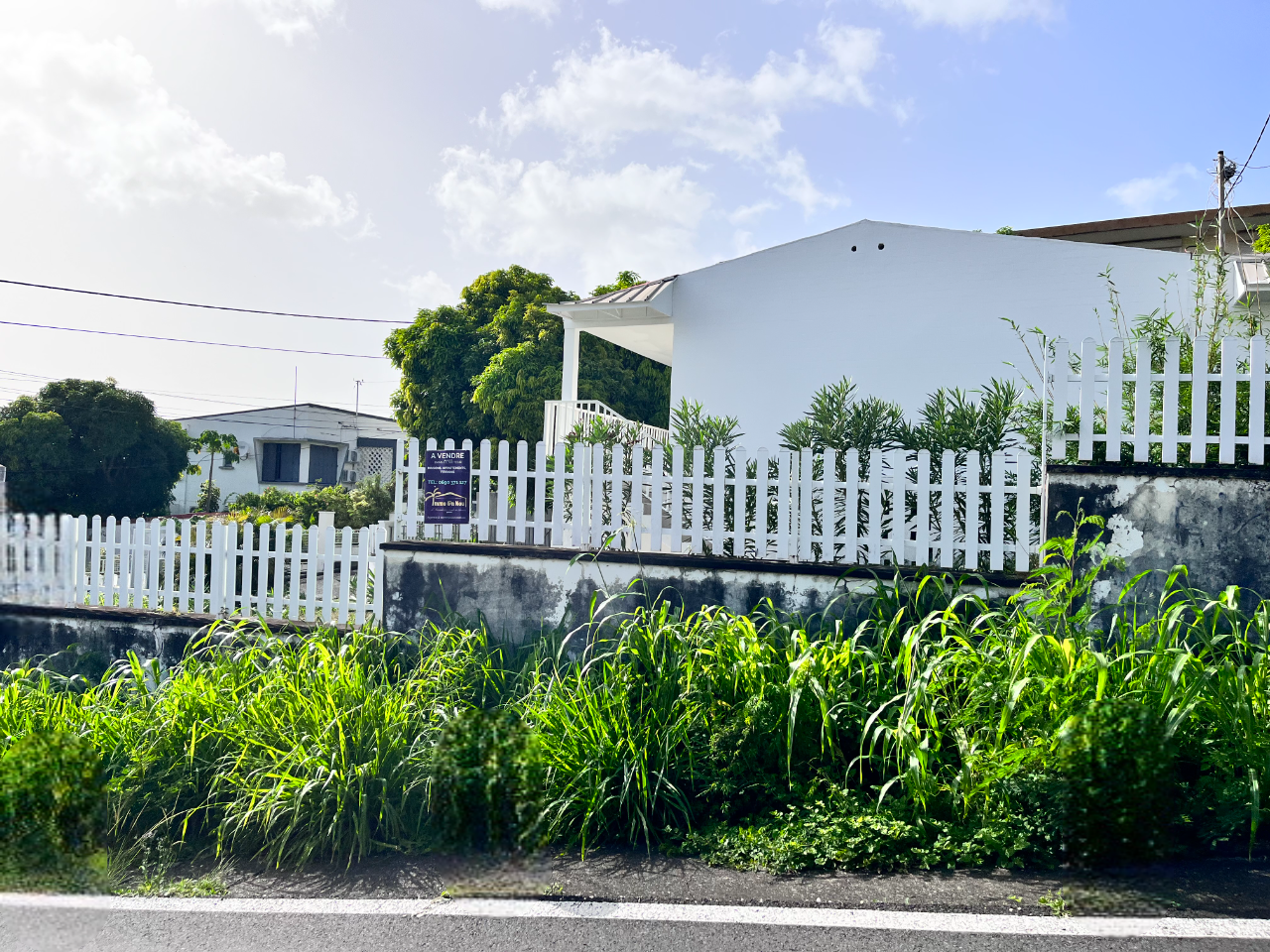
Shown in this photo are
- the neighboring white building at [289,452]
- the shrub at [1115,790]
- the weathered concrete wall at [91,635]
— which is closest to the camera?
the shrub at [1115,790]

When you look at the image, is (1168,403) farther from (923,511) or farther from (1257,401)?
(923,511)

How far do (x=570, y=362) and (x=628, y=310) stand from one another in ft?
3.47

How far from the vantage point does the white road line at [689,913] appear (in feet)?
9.82

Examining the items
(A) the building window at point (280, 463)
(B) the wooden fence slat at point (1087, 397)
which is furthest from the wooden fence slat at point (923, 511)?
(A) the building window at point (280, 463)

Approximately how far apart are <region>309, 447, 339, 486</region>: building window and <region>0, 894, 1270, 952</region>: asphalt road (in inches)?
1415

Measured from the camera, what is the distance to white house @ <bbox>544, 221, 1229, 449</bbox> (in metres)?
10.0

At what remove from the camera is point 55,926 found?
3289 mm

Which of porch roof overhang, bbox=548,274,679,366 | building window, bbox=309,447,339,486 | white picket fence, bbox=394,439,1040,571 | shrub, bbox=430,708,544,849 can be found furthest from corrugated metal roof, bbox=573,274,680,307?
building window, bbox=309,447,339,486

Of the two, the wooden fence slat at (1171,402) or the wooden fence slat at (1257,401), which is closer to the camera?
the wooden fence slat at (1257,401)

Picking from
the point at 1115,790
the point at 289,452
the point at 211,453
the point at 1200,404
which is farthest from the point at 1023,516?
the point at 289,452

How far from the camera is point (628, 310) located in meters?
11.4

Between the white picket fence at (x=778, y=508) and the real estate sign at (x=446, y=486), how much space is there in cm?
9

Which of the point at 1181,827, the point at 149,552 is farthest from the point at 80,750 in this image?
the point at 1181,827

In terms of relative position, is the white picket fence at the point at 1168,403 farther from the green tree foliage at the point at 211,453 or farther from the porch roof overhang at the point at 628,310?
the green tree foliage at the point at 211,453
